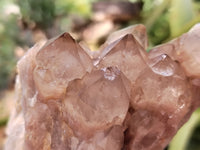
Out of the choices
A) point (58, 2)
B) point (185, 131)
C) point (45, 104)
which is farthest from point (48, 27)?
point (45, 104)

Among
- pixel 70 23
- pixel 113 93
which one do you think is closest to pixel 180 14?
pixel 113 93

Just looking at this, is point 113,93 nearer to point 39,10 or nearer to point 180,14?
point 180,14

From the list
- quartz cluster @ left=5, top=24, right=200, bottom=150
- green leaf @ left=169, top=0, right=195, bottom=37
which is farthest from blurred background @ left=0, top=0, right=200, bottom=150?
quartz cluster @ left=5, top=24, right=200, bottom=150

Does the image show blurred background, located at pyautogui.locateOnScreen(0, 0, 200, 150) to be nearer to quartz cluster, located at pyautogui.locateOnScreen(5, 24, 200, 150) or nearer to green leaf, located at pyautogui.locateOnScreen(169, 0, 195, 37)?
green leaf, located at pyautogui.locateOnScreen(169, 0, 195, 37)

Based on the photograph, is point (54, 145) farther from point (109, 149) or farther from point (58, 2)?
point (58, 2)

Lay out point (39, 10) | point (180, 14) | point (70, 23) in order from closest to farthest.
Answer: point (180, 14), point (39, 10), point (70, 23)
